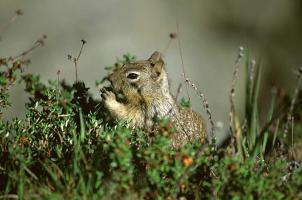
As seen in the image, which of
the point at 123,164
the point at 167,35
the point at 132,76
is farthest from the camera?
the point at 167,35

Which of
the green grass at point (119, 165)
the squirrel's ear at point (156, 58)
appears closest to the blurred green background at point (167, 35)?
the squirrel's ear at point (156, 58)

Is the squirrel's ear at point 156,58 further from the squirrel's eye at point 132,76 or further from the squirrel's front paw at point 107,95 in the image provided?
the squirrel's front paw at point 107,95

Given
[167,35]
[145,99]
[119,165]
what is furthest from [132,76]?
[119,165]

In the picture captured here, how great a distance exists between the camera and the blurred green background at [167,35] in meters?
5.45

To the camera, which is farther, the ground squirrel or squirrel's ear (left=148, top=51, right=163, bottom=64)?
squirrel's ear (left=148, top=51, right=163, bottom=64)

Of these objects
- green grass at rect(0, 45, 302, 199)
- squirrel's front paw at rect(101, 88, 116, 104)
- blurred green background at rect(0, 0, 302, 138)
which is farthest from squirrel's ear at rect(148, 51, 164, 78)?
green grass at rect(0, 45, 302, 199)

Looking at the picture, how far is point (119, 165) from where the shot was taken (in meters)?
3.34

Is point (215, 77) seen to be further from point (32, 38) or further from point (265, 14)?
point (32, 38)

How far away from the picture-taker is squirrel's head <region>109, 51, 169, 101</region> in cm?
502

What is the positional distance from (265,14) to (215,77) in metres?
0.96

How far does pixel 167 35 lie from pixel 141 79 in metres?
1.04

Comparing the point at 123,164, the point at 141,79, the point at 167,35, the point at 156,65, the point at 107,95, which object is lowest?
the point at 123,164

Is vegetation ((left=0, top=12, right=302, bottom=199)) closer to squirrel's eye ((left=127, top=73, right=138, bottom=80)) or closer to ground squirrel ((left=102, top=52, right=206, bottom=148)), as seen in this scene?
ground squirrel ((left=102, top=52, right=206, bottom=148))

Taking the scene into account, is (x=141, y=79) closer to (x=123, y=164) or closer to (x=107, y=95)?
(x=107, y=95)
